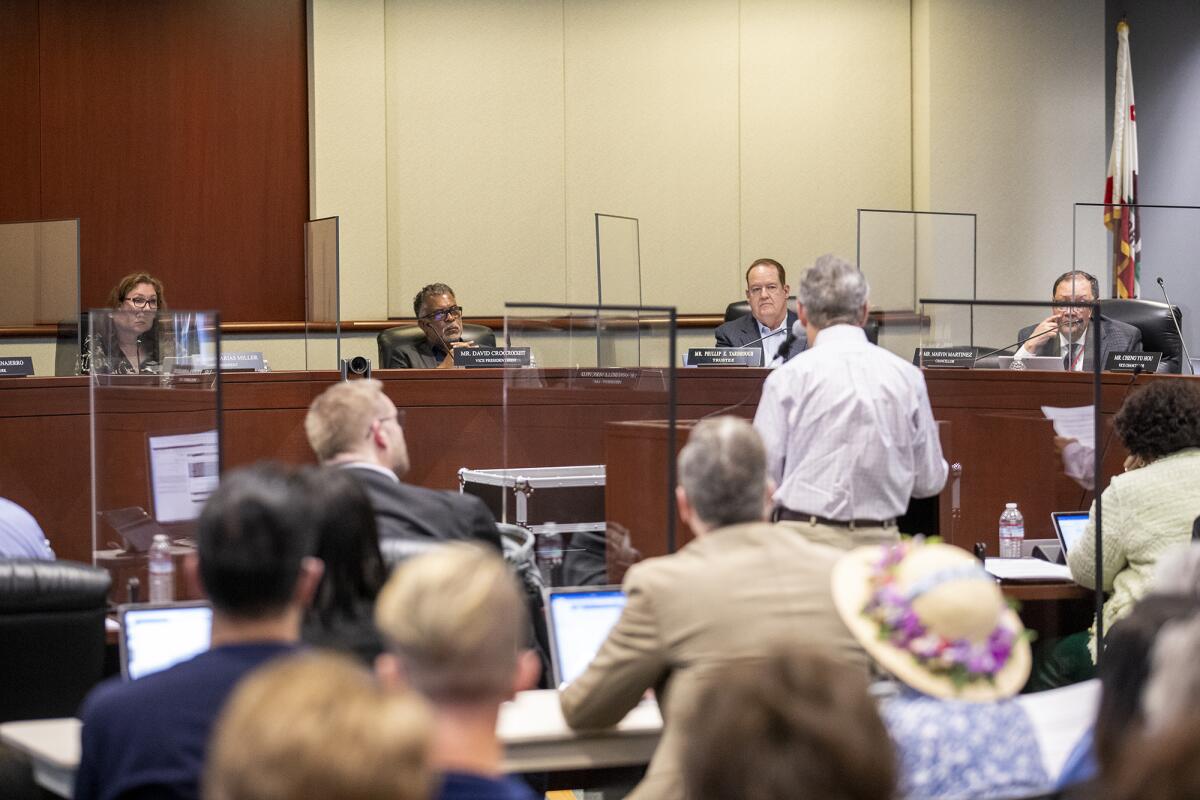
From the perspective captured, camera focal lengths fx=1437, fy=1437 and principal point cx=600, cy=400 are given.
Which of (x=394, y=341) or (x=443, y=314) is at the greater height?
(x=443, y=314)

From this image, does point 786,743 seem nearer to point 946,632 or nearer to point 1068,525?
point 946,632

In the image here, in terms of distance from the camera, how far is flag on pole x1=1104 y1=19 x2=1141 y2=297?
771 cm

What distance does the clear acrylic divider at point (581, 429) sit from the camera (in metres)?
3.34

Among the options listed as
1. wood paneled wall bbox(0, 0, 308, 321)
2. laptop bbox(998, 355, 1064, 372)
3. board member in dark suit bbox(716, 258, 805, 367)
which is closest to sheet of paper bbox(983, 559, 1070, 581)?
laptop bbox(998, 355, 1064, 372)

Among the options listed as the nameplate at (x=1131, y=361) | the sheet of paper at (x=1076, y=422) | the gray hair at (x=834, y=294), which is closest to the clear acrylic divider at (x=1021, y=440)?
the sheet of paper at (x=1076, y=422)

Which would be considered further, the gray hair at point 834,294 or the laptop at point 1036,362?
the laptop at point 1036,362

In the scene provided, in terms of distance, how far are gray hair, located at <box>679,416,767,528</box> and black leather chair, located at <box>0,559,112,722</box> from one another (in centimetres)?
115

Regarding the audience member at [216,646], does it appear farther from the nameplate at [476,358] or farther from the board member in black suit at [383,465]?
the nameplate at [476,358]

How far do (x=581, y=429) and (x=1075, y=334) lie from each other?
6.61ft

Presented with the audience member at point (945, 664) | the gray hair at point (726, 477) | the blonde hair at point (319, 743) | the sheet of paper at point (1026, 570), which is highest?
the gray hair at point (726, 477)

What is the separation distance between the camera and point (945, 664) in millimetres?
1912

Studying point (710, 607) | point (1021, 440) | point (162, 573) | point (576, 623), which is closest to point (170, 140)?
point (162, 573)

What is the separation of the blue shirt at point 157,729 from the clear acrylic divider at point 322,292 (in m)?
3.62

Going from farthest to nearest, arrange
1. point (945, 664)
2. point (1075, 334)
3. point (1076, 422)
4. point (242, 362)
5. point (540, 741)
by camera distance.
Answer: point (242, 362), point (1075, 334), point (1076, 422), point (540, 741), point (945, 664)
